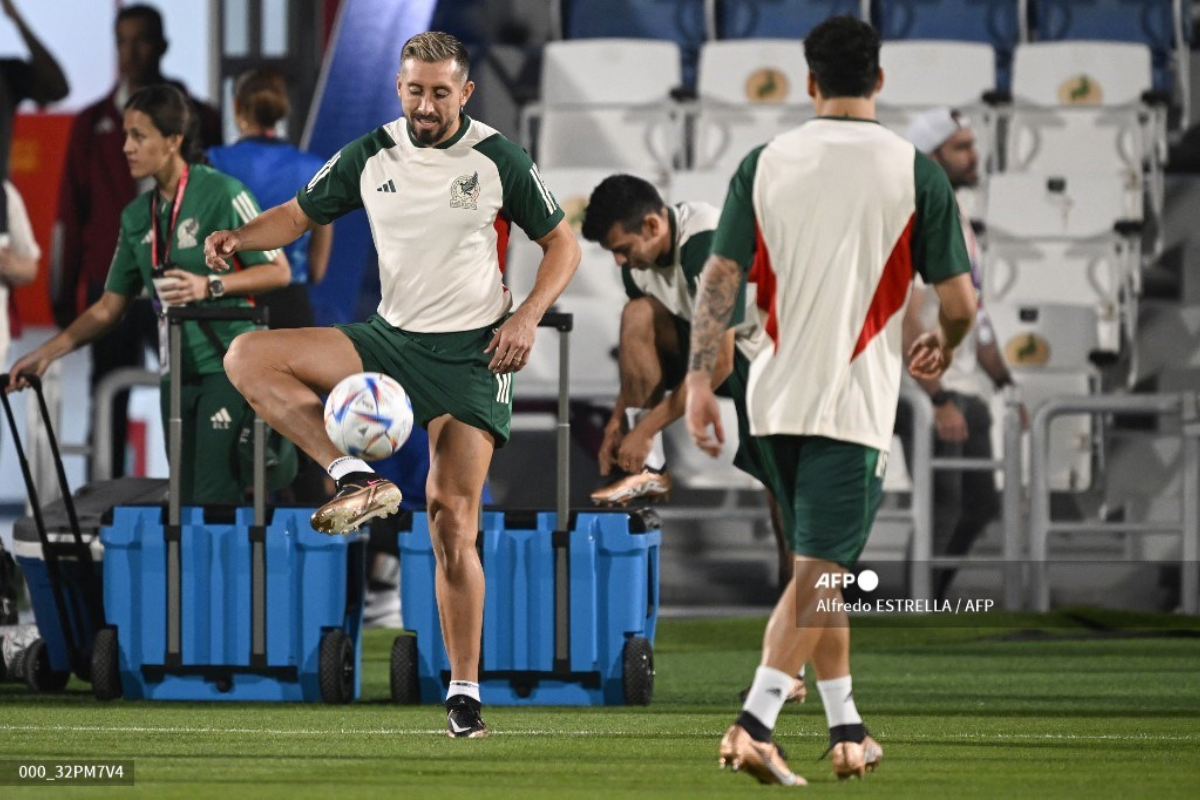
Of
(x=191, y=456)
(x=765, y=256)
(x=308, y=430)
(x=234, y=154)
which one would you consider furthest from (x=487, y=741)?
(x=234, y=154)

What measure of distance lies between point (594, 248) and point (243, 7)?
226cm

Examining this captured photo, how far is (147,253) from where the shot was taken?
7.22 meters

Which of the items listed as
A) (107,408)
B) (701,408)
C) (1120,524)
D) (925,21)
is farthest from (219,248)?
(925,21)

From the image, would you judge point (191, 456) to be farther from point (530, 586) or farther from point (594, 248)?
point (594, 248)

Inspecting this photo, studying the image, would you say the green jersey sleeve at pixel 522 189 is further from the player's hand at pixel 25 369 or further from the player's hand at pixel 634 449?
the player's hand at pixel 25 369

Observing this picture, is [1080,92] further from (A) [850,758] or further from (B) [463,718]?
(A) [850,758]

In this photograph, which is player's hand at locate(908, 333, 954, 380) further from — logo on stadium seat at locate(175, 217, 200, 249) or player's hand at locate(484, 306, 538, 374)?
logo on stadium seat at locate(175, 217, 200, 249)

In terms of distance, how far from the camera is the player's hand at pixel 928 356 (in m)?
4.84

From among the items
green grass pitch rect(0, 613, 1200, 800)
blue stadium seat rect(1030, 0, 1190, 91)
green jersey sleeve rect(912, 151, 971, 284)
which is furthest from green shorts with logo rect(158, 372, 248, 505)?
blue stadium seat rect(1030, 0, 1190, 91)

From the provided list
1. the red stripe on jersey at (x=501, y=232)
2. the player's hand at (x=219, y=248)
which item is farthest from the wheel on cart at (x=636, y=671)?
the player's hand at (x=219, y=248)

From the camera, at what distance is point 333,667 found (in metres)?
6.79

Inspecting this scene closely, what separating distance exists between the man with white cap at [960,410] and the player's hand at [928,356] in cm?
513

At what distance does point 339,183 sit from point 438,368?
580 mm

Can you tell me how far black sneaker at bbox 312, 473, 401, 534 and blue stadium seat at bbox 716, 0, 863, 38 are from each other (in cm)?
886
